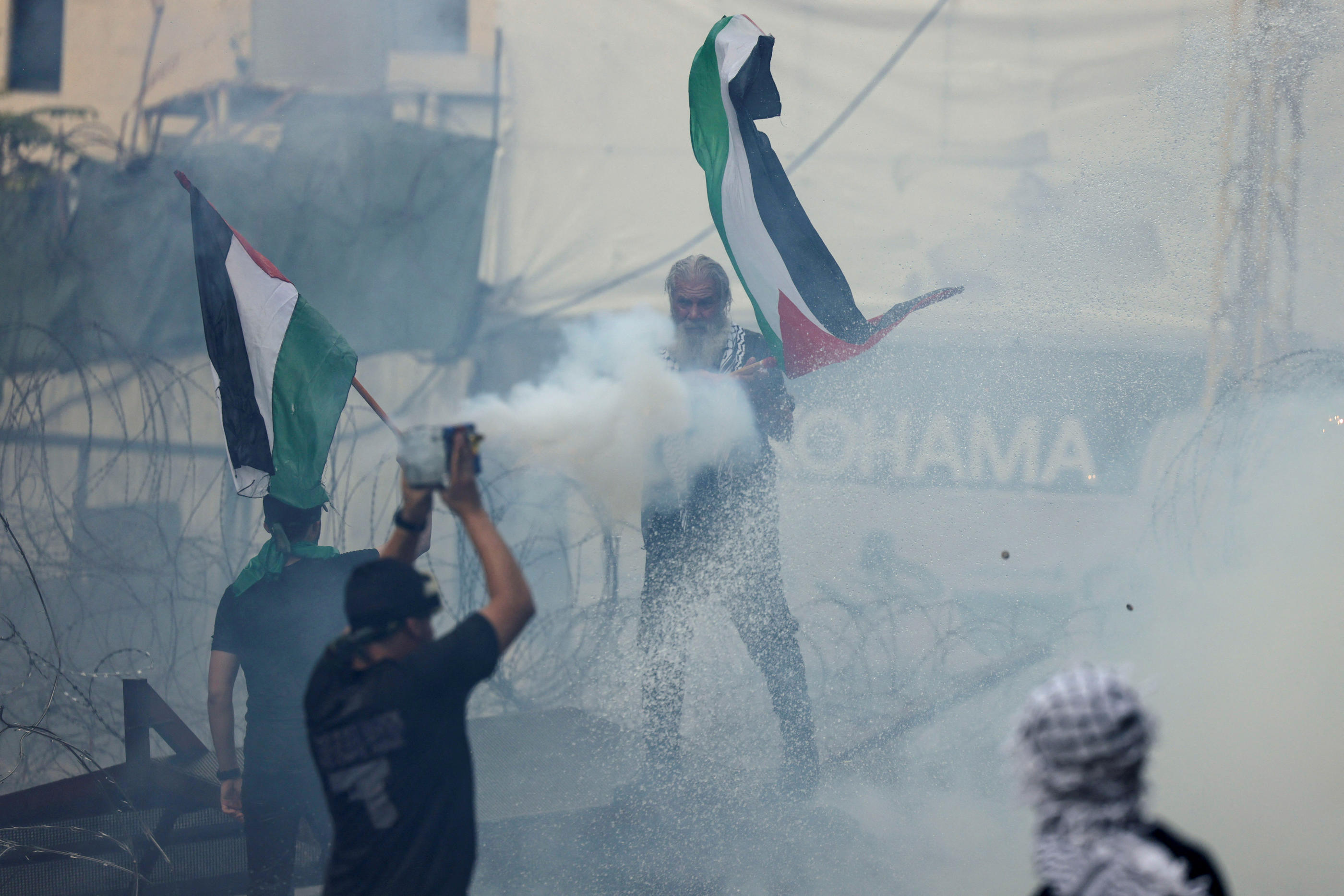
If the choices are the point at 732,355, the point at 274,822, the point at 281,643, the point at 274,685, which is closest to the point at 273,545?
the point at 281,643

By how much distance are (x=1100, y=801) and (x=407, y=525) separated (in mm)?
1499

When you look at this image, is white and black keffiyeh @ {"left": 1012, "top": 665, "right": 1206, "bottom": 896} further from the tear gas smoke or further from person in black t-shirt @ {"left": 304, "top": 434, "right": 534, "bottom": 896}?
the tear gas smoke

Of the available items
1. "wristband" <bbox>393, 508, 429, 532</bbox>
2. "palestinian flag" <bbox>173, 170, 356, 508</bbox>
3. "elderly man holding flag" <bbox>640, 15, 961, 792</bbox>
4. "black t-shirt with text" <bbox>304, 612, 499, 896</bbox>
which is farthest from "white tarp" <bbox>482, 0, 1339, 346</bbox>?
"black t-shirt with text" <bbox>304, 612, 499, 896</bbox>

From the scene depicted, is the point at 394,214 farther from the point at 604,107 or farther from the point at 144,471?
the point at 144,471

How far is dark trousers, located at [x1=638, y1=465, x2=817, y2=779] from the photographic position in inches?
165

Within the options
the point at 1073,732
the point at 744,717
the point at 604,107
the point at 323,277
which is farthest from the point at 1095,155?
the point at 1073,732

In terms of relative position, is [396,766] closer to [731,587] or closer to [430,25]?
[731,587]

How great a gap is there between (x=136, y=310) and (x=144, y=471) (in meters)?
0.85

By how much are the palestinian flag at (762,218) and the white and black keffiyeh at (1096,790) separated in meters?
2.82

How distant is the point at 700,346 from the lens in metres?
4.33

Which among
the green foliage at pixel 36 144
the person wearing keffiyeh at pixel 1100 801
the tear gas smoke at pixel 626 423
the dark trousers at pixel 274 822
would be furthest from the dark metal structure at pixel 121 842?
the green foliage at pixel 36 144

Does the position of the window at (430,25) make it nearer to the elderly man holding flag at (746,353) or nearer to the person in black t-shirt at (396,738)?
the elderly man holding flag at (746,353)

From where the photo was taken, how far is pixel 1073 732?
4.46 feet

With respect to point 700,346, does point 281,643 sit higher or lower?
lower
